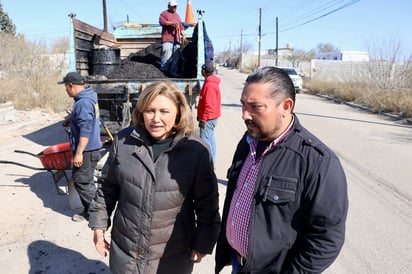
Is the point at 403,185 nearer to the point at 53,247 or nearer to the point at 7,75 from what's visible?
the point at 53,247

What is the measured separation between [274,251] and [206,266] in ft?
6.51

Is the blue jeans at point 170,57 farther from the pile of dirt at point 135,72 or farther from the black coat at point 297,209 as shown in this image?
the black coat at point 297,209

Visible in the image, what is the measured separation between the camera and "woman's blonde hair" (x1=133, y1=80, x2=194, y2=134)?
1.94m

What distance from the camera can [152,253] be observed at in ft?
6.40

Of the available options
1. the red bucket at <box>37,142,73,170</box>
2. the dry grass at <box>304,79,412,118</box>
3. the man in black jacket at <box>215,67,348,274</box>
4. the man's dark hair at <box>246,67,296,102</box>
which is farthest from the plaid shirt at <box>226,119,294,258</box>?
the dry grass at <box>304,79,412,118</box>

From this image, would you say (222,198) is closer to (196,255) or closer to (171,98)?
(196,255)

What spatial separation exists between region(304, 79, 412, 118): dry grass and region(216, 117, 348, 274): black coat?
42.5 ft

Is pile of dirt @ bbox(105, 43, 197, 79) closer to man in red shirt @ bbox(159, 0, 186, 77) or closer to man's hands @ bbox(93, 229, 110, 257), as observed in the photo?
man in red shirt @ bbox(159, 0, 186, 77)

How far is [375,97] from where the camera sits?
15.8 m

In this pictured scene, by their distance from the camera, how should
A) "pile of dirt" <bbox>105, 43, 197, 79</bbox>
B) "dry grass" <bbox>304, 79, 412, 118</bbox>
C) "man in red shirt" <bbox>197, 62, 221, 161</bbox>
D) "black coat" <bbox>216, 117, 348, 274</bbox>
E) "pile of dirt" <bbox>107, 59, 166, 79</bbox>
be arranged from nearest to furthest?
"black coat" <bbox>216, 117, 348, 274</bbox> → "man in red shirt" <bbox>197, 62, 221, 161</bbox> → "pile of dirt" <bbox>107, 59, 166, 79</bbox> → "pile of dirt" <bbox>105, 43, 197, 79</bbox> → "dry grass" <bbox>304, 79, 412, 118</bbox>

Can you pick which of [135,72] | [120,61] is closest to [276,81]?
[135,72]

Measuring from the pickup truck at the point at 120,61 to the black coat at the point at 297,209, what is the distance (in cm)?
461

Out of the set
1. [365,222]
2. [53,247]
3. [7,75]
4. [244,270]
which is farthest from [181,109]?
[7,75]

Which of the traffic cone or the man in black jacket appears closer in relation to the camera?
the man in black jacket
